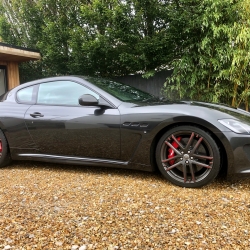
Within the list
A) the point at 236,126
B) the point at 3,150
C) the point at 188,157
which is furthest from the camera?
the point at 3,150

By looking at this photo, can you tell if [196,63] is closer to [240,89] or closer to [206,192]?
[240,89]

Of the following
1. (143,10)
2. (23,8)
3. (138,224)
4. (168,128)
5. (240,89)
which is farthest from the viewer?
(23,8)

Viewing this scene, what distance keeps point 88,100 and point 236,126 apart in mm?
1510

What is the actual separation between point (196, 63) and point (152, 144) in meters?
3.95

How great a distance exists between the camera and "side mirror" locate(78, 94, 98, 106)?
2637 millimetres

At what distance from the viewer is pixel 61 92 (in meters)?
3.03

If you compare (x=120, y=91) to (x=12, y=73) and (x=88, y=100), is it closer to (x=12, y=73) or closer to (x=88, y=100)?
(x=88, y=100)

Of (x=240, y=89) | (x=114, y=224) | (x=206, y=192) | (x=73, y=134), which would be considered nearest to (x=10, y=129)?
(x=73, y=134)

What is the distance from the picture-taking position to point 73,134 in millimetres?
2789

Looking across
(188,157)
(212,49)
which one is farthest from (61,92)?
(212,49)

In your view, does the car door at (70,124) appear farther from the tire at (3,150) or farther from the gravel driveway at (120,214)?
the tire at (3,150)

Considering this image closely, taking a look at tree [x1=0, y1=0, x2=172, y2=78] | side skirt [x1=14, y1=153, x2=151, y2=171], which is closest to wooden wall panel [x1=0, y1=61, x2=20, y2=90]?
tree [x1=0, y1=0, x2=172, y2=78]

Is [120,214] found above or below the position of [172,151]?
below

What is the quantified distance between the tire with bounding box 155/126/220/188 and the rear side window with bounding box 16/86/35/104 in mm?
1805
